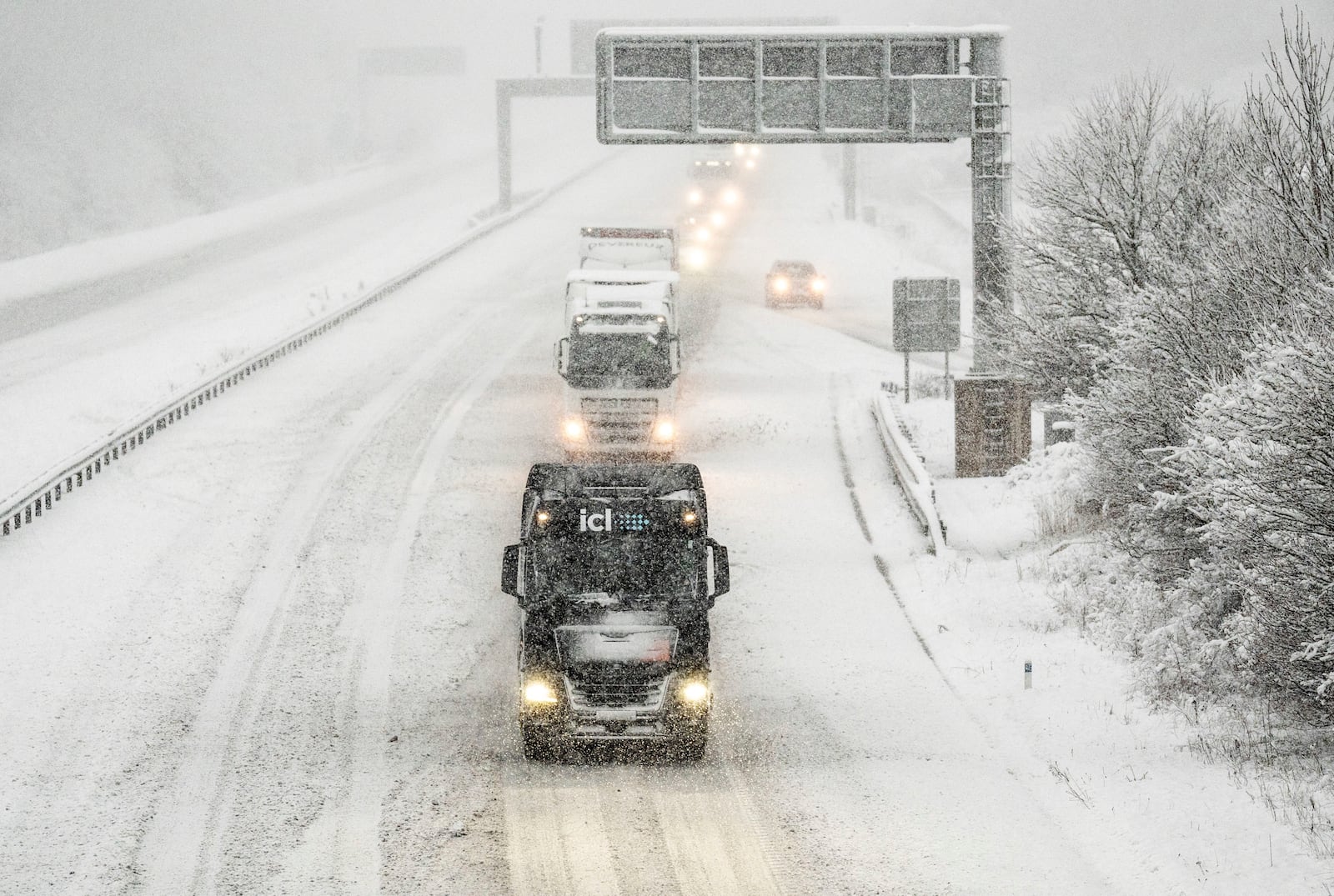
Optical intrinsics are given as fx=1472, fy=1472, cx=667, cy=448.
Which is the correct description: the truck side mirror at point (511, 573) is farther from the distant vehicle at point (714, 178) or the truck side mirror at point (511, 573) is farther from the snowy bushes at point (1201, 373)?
the distant vehicle at point (714, 178)

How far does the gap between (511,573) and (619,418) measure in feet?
35.6

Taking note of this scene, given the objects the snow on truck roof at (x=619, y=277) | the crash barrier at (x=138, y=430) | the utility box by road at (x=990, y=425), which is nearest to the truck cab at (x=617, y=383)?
the snow on truck roof at (x=619, y=277)

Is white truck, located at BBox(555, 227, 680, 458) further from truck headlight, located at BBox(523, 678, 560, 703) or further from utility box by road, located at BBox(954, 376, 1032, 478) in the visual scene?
truck headlight, located at BBox(523, 678, 560, 703)

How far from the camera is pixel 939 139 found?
3031 centimetres

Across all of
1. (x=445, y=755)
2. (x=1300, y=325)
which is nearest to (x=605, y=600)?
(x=445, y=755)

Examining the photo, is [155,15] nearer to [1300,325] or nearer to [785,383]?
[785,383]

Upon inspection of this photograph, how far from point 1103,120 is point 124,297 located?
31.4 metres

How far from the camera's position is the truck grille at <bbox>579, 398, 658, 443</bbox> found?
81.1 ft

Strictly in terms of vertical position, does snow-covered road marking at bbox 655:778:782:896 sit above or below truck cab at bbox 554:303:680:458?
below

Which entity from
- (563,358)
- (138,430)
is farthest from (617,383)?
(138,430)

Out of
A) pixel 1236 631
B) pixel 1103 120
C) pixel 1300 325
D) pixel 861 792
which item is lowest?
pixel 861 792

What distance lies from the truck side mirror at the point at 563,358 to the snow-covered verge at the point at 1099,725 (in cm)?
690

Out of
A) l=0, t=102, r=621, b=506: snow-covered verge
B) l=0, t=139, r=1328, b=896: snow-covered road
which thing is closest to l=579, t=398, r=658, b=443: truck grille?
l=0, t=139, r=1328, b=896: snow-covered road

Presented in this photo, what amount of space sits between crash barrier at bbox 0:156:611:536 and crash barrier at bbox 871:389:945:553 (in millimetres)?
13099
